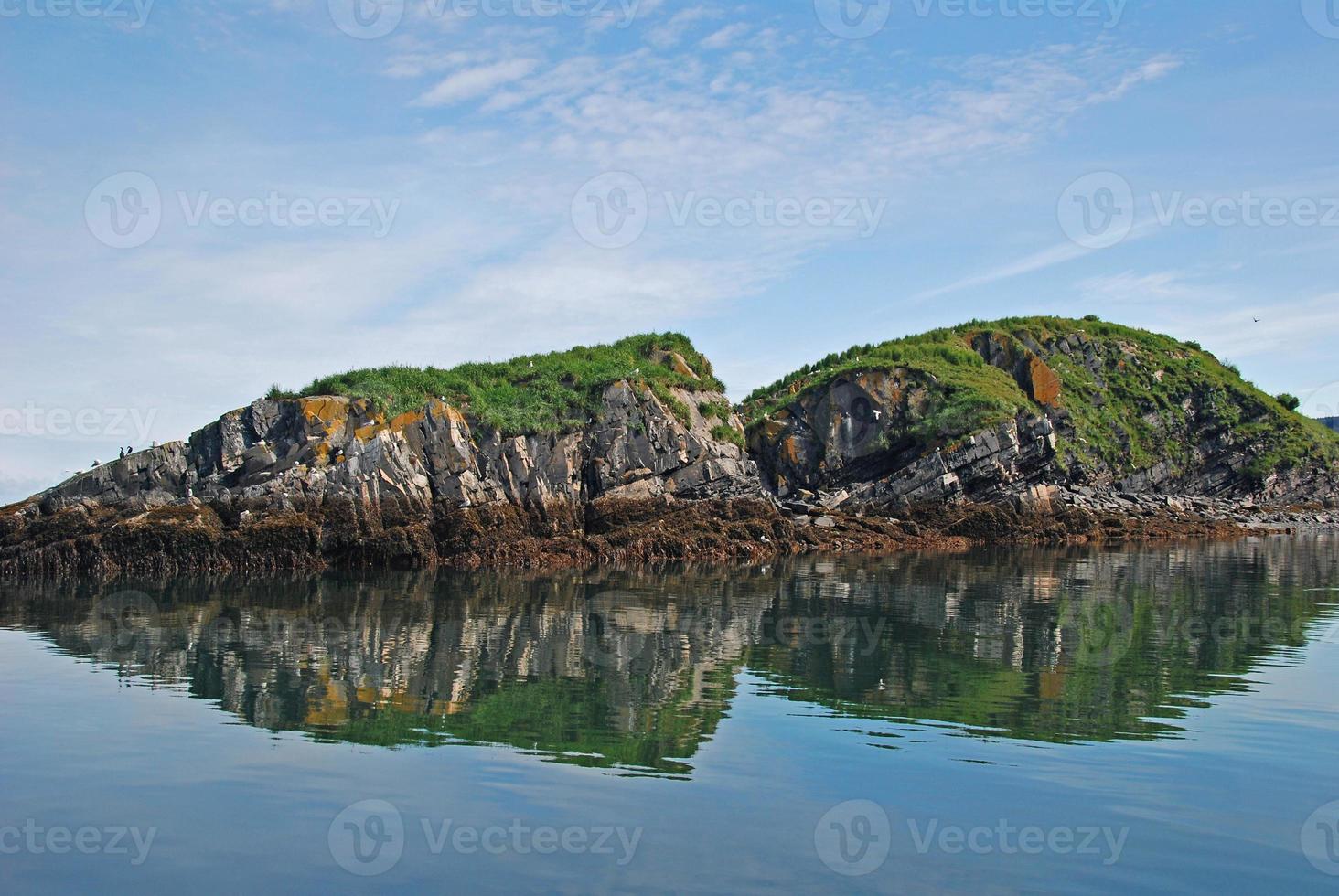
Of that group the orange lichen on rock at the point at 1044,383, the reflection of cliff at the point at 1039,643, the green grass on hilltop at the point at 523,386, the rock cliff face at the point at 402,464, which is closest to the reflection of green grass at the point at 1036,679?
the reflection of cliff at the point at 1039,643

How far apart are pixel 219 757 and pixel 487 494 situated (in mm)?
25320

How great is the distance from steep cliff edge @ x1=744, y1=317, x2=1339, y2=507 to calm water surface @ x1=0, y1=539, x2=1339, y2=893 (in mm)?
26975

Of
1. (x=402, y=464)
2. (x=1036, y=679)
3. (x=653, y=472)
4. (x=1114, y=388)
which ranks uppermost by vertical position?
(x=1114, y=388)

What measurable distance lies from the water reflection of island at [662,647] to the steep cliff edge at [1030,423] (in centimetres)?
1862

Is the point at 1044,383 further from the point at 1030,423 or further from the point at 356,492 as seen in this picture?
the point at 356,492

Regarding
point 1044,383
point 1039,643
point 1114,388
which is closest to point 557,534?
point 1039,643

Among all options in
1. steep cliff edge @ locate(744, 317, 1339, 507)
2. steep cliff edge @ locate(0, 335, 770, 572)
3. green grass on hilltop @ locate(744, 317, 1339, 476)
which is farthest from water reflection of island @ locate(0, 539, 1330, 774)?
green grass on hilltop @ locate(744, 317, 1339, 476)

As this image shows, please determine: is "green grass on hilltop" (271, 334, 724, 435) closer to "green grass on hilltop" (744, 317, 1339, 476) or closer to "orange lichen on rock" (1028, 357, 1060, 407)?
"green grass on hilltop" (744, 317, 1339, 476)

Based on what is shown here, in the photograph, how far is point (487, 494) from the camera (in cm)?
3547

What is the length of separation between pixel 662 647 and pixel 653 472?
70.8ft

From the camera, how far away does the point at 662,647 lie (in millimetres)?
17047

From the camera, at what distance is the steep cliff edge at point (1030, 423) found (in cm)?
4759

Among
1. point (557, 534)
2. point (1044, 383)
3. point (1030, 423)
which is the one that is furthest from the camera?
point (1044, 383)

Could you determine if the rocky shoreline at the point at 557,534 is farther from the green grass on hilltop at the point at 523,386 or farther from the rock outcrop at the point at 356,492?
the green grass on hilltop at the point at 523,386
